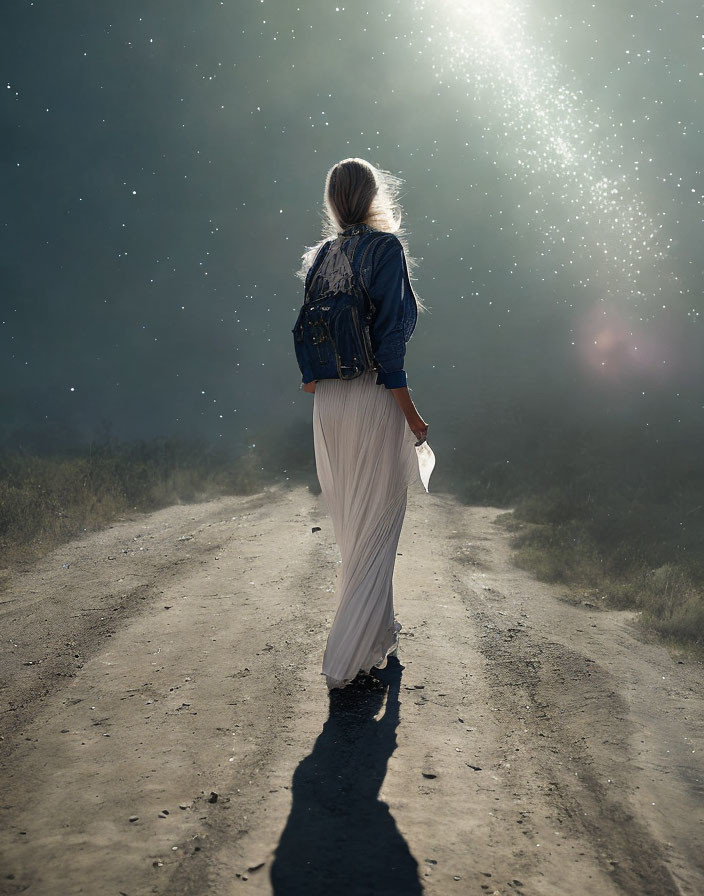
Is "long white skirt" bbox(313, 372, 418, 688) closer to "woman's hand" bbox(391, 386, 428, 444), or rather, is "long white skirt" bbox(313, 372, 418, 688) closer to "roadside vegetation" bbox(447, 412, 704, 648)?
"woman's hand" bbox(391, 386, 428, 444)

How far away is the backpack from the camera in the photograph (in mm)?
2971

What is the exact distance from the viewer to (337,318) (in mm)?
2990

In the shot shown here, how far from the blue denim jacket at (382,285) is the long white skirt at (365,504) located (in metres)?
0.17

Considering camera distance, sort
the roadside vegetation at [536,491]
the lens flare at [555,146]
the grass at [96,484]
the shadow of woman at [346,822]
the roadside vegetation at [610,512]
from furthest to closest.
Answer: the lens flare at [555,146], the grass at [96,484], the roadside vegetation at [536,491], the roadside vegetation at [610,512], the shadow of woman at [346,822]

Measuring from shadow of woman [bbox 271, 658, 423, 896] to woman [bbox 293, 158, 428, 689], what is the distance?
1.16 feet

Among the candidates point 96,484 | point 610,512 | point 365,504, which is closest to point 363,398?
point 365,504

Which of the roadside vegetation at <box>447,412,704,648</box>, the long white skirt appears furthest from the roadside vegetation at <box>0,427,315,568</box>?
the long white skirt

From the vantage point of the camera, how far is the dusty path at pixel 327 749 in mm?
2000

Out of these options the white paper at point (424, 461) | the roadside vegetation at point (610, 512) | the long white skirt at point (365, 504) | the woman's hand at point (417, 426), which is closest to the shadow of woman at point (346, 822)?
the long white skirt at point (365, 504)

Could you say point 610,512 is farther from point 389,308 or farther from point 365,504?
point 389,308

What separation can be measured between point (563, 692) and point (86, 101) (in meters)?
28.3

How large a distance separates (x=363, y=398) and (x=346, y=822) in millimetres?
1696

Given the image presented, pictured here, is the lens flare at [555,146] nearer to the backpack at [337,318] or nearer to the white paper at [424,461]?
the white paper at [424,461]

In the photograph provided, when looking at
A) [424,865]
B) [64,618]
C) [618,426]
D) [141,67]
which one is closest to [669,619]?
[424,865]
